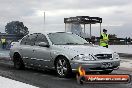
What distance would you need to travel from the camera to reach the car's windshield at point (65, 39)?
11.9m

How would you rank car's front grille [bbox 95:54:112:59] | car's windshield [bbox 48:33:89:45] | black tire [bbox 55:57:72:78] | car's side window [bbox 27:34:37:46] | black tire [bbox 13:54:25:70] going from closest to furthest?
car's front grille [bbox 95:54:112:59], black tire [bbox 55:57:72:78], car's windshield [bbox 48:33:89:45], car's side window [bbox 27:34:37:46], black tire [bbox 13:54:25:70]

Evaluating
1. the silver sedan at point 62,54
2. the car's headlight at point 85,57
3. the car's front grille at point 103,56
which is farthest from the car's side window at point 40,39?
the car's front grille at point 103,56

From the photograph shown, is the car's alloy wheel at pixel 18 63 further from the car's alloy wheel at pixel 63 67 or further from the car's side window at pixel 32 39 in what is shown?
the car's alloy wheel at pixel 63 67

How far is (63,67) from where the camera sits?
11.0 meters

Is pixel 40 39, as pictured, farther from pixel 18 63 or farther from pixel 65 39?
pixel 18 63

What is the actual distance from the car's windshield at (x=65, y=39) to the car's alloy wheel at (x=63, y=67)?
2.79 ft

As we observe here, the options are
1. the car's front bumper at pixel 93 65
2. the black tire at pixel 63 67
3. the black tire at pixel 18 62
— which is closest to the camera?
the car's front bumper at pixel 93 65

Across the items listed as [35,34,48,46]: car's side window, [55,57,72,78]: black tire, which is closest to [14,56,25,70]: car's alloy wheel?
[35,34,48,46]: car's side window

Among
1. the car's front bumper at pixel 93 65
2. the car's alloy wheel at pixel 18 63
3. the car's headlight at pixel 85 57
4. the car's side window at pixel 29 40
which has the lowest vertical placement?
the car's alloy wheel at pixel 18 63

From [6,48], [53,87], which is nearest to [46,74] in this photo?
[53,87]

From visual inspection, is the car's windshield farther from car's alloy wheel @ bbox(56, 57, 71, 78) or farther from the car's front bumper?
the car's front bumper

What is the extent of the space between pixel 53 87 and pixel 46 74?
116 inches

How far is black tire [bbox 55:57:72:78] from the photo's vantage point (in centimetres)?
1080

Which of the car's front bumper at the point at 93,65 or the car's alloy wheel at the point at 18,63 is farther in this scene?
the car's alloy wheel at the point at 18,63
